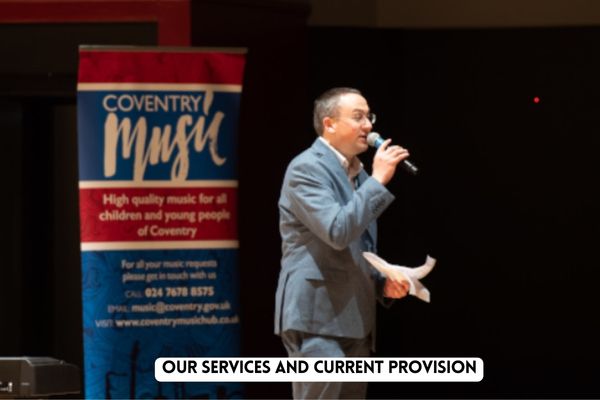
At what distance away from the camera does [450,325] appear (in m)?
7.29

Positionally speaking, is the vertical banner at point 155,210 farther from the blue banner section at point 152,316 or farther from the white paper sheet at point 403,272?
the white paper sheet at point 403,272

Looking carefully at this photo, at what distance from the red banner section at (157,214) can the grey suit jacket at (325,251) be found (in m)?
1.16

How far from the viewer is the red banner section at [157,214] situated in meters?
5.56

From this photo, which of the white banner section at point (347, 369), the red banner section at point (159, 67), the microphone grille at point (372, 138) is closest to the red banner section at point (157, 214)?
the red banner section at point (159, 67)

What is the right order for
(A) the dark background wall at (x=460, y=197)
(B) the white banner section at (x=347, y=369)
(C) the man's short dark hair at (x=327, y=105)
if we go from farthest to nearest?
1. (A) the dark background wall at (x=460, y=197)
2. (C) the man's short dark hair at (x=327, y=105)
3. (B) the white banner section at (x=347, y=369)

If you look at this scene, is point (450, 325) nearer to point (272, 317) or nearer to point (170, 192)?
point (272, 317)

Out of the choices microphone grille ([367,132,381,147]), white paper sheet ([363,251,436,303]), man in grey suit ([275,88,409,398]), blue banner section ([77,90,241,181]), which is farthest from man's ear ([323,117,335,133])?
blue banner section ([77,90,241,181])

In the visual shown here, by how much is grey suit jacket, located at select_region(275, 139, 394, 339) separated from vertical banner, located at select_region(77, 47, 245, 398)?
3.87ft

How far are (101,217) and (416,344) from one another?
7.68ft

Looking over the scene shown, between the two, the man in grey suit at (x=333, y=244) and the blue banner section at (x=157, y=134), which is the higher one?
the blue banner section at (x=157, y=134)

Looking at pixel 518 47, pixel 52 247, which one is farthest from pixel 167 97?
pixel 518 47

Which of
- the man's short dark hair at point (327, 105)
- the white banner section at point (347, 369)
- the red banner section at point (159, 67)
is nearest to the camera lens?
the white banner section at point (347, 369)

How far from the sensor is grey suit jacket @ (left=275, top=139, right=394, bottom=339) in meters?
4.34

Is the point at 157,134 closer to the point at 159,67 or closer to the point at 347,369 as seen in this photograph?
the point at 159,67
